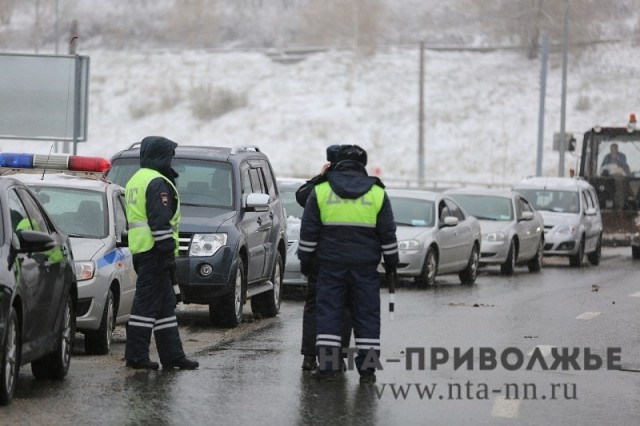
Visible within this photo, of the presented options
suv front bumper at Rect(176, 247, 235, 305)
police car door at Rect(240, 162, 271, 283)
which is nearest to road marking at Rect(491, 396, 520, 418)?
suv front bumper at Rect(176, 247, 235, 305)

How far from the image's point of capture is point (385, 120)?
87312 mm

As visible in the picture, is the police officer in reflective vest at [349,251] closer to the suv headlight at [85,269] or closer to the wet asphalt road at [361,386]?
the wet asphalt road at [361,386]

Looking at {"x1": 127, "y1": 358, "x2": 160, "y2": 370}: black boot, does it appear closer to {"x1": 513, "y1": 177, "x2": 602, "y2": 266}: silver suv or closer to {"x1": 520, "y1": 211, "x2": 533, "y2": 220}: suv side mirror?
{"x1": 520, "y1": 211, "x2": 533, "y2": 220}: suv side mirror

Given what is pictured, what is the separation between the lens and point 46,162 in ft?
48.3

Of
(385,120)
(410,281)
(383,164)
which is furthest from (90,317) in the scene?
(385,120)

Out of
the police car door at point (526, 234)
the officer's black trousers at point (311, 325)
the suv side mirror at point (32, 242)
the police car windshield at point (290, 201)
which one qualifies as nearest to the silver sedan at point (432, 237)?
the police car windshield at point (290, 201)

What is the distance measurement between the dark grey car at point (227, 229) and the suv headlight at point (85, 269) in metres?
2.40

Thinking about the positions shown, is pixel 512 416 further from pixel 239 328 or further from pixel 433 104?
pixel 433 104

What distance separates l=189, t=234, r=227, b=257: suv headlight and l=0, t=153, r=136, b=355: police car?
3.48 ft

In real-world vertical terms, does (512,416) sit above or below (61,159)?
below

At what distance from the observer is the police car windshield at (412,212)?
22953mm

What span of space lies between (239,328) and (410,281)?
8.49 metres

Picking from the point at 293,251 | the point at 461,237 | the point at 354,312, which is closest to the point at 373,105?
the point at 461,237

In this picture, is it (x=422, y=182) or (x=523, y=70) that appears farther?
(x=523, y=70)
